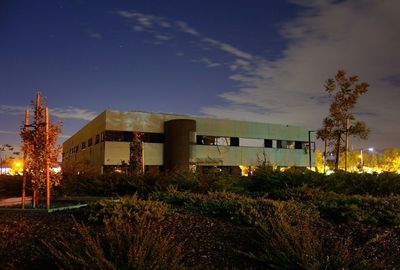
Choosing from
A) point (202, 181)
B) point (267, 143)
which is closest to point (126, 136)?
point (267, 143)

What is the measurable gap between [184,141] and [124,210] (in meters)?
37.8

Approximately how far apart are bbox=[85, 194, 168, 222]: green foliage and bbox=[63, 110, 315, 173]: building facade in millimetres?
31268

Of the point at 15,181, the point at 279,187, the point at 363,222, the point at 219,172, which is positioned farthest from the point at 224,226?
the point at 15,181

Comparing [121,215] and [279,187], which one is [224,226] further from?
[279,187]

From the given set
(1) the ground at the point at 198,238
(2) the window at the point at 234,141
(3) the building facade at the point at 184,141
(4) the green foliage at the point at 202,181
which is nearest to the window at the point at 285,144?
(3) the building facade at the point at 184,141

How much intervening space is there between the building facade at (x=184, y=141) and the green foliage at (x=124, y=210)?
1231 inches

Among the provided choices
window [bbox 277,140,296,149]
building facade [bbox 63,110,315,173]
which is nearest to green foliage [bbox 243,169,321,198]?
building facade [bbox 63,110,315,173]

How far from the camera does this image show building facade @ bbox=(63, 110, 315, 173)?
4456cm

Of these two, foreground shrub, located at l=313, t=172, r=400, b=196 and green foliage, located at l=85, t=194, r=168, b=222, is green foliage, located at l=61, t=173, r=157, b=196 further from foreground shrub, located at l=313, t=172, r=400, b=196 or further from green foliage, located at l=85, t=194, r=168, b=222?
foreground shrub, located at l=313, t=172, r=400, b=196

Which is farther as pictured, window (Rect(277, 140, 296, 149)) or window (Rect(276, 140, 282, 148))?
window (Rect(277, 140, 296, 149))

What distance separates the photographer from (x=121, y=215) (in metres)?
7.56

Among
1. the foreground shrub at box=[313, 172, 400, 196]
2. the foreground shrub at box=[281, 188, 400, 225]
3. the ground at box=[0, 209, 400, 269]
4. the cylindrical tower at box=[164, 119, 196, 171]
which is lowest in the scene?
the ground at box=[0, 209, 400, 269]

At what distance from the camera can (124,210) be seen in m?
8.03

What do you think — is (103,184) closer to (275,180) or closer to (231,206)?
(275,180)
